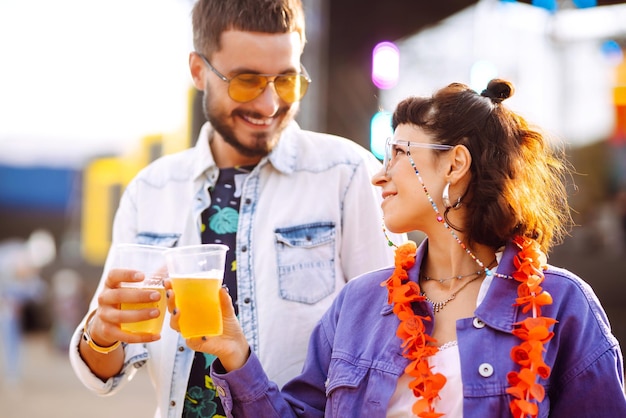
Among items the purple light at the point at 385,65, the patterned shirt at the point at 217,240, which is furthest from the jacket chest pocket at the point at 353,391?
the purple light at the point at 385,65

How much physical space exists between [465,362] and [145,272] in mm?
978

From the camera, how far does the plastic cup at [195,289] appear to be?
6.81ft

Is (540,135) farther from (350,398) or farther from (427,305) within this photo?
(350,398)

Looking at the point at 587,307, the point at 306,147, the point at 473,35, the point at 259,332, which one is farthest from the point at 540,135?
the point at 473,35

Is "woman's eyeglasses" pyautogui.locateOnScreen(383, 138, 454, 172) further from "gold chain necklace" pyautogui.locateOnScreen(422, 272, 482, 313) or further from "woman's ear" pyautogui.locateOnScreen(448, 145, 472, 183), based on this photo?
"gold chain necklace" pyautogui.locateOnScreen(422, 272, 482, 313)

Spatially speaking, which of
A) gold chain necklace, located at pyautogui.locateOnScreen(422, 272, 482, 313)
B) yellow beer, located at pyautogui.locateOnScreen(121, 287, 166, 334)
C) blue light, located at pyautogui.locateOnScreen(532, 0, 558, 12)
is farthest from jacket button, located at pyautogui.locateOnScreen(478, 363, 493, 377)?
blue light, located at pyautogui.locateOnScreen(532, 0, 558, 12)

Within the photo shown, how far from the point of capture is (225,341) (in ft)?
7.36

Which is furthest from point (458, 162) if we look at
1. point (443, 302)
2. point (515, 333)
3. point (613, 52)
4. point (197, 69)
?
point (613, 52)

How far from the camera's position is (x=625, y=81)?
13875mm

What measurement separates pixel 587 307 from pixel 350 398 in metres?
0.71

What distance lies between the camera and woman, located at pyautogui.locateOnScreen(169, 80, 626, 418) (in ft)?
6.77

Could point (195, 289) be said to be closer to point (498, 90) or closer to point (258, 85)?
point (258, 85)

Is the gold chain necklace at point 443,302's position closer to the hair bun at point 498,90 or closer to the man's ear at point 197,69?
the hair bun at point 498,90

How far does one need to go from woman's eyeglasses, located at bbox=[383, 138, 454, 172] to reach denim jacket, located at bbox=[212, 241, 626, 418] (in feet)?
1.00
